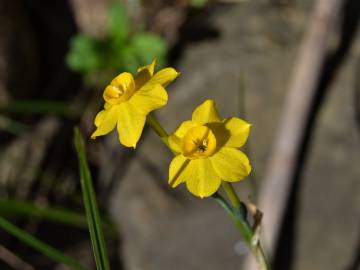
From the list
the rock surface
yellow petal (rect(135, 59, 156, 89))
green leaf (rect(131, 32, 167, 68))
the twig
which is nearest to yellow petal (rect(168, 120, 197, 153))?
yellow petal (rect(135, 59, 156, 89))

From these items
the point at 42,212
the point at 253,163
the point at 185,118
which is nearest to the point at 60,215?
the point at 42,212

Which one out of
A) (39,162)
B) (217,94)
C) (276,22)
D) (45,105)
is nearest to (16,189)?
(39,162)

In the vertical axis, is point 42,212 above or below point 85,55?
below

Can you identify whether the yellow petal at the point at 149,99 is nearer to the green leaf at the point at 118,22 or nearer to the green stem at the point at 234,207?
the green stem at the point at 234,207

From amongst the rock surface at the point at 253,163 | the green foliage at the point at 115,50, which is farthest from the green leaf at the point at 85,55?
Answer: the rock surface at the point at 253,163

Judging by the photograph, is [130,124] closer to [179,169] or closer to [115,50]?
[179,169]

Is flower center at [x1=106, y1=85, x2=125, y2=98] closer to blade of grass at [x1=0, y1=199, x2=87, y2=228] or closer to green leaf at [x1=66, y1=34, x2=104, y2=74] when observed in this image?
blade of grass at [x1=0, y1=199, x2=87, y2=228]
